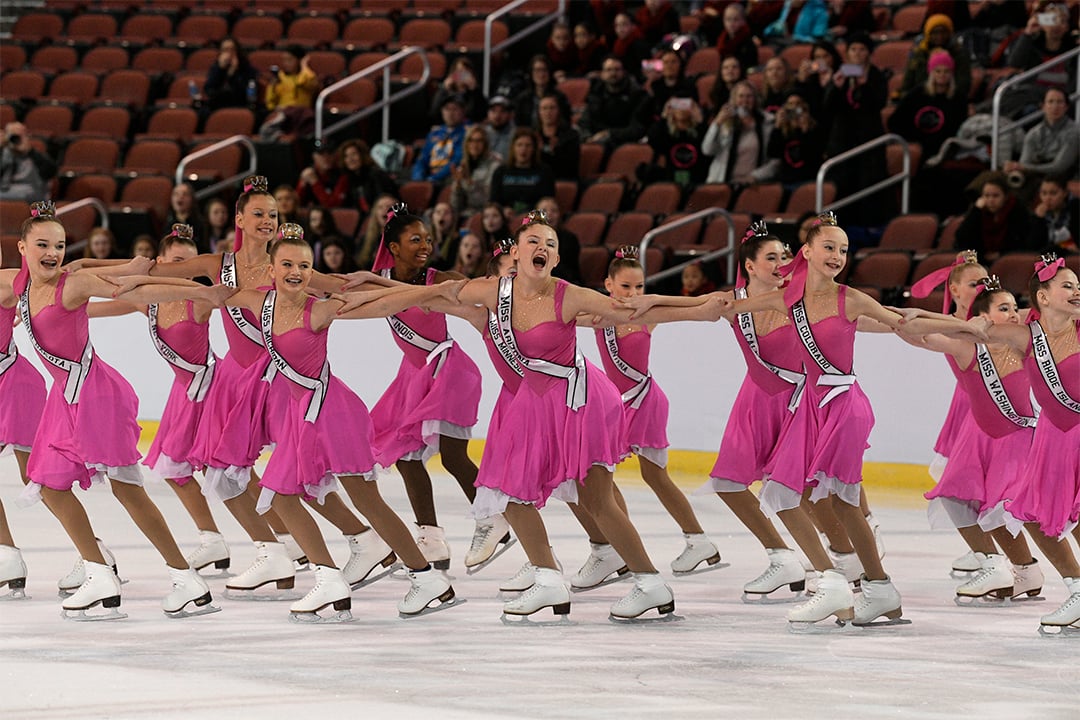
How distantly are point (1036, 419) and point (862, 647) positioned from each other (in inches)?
60.8

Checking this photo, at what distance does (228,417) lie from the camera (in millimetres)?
Answer: 6387

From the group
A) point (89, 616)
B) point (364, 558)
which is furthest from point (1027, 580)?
point (89, 616)

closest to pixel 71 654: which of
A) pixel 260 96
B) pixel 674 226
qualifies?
pixel 674 226

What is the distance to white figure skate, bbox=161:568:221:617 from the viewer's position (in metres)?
5.84

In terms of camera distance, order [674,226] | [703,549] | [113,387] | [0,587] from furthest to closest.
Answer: [674,226]
[703,549]
[0,587]
[113,387]

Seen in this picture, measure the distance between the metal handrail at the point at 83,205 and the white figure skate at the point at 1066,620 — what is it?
8054 mm

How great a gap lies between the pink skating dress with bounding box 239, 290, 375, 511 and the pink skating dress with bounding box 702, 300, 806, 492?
134 cm

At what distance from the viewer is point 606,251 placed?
436 inches

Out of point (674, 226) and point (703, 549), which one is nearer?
point (703, 549)

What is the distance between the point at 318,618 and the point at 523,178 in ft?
20.0

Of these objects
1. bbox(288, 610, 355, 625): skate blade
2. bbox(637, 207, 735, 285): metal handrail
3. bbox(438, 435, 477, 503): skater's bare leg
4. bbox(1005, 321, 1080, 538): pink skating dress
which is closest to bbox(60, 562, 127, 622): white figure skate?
bbox(288, 610, 355, 625): skate blade

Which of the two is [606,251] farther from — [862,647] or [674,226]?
[862,647]

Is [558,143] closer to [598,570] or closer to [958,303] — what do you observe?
[958,303]

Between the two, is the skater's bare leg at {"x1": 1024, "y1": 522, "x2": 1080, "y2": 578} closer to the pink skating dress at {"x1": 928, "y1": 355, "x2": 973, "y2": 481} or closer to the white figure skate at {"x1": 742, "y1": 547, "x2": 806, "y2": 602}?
the white figure skate at {"x1": 742, "y1": 547, "x2": 806, "y2": 602}
